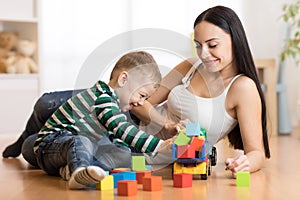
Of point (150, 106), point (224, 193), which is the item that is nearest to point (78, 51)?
point (150, 106)

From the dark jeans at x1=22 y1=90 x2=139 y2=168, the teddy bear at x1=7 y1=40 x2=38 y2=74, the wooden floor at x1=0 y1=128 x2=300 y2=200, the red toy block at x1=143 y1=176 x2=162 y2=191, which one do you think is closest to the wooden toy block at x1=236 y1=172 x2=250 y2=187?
the wooden floor at x1=0 y1=128 x2=300 y2=200

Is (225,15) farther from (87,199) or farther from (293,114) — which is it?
(293,114)

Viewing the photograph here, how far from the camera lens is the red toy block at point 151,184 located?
5.24 ft

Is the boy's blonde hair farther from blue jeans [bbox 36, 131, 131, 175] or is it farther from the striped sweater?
blue jeans [bbox 36, 131, 131, 175]

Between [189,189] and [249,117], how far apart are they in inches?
14.9

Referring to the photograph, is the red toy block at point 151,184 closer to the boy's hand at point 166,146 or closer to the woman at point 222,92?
the boy's hand at point 166,146

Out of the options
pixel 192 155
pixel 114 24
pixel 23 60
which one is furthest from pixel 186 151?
pixel 114 24

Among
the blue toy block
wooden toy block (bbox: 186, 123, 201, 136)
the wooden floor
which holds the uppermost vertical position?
wooden toy block (bbox: 186, 123, 201, 136)

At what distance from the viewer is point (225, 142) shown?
8.52ft

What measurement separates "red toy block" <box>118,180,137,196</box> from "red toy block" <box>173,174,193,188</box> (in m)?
0.15

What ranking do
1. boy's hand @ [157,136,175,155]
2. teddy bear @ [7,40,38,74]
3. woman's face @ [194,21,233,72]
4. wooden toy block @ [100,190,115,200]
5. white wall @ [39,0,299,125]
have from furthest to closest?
white wall @ [39,0,299,125] < teddy bear @ [7,40,38,74] < woman's face @ [194,21,233,72] < boy's hand @ [157,136,175,155] < wooden toy block @ [100,190,115,200]

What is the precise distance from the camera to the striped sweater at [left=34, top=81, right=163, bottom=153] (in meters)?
1.73

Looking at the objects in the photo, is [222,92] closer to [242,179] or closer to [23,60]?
[242,179]

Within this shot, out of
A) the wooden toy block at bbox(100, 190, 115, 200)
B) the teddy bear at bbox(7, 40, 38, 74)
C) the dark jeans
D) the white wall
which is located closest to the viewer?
the wooden toy block at bbox(100, 190, 115, 200)
